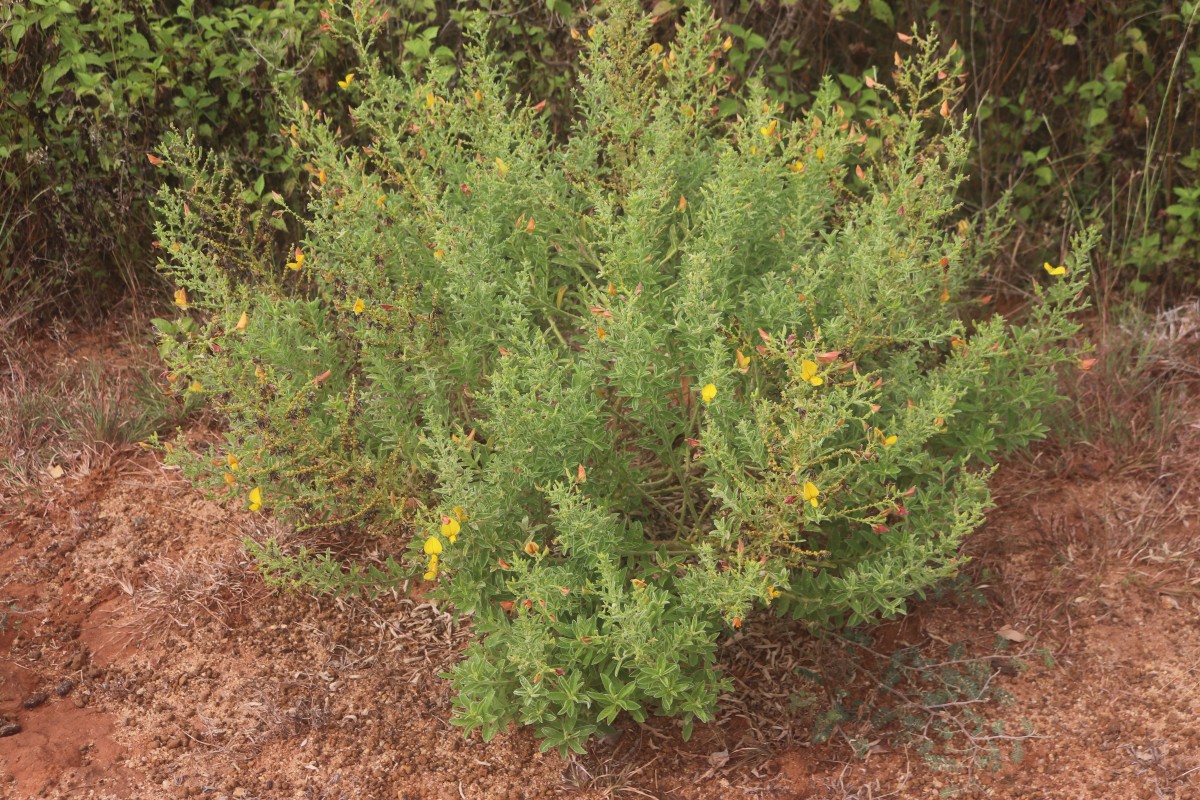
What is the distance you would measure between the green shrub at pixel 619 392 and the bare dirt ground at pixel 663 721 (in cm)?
17

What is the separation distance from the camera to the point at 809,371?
81.7 inches

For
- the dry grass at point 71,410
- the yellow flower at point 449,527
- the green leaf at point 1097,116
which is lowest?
the dry grass at point 71,410

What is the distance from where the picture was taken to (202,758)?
2.66m

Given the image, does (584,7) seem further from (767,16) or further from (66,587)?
(66,587)

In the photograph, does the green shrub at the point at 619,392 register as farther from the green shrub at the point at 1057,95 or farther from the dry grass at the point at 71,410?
the green shrub at the point at 1057,95

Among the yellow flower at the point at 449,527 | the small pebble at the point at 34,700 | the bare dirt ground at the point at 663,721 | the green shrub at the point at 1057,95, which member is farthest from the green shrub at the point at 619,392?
the green shrub at the point at 1057,95

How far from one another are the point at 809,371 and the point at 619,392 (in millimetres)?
472

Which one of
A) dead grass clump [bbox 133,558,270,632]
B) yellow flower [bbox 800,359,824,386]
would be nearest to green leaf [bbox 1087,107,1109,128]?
yellow flower [bbox 800,359,824,386]

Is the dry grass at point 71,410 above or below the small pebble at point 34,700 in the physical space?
above

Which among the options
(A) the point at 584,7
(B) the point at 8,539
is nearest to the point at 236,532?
(B) the point at 8,539

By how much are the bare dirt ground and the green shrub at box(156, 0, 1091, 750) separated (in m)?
0.17

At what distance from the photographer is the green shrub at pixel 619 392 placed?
7.35ft

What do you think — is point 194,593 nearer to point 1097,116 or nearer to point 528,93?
point 528,93

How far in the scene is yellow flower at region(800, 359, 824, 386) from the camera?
81.4 inches
